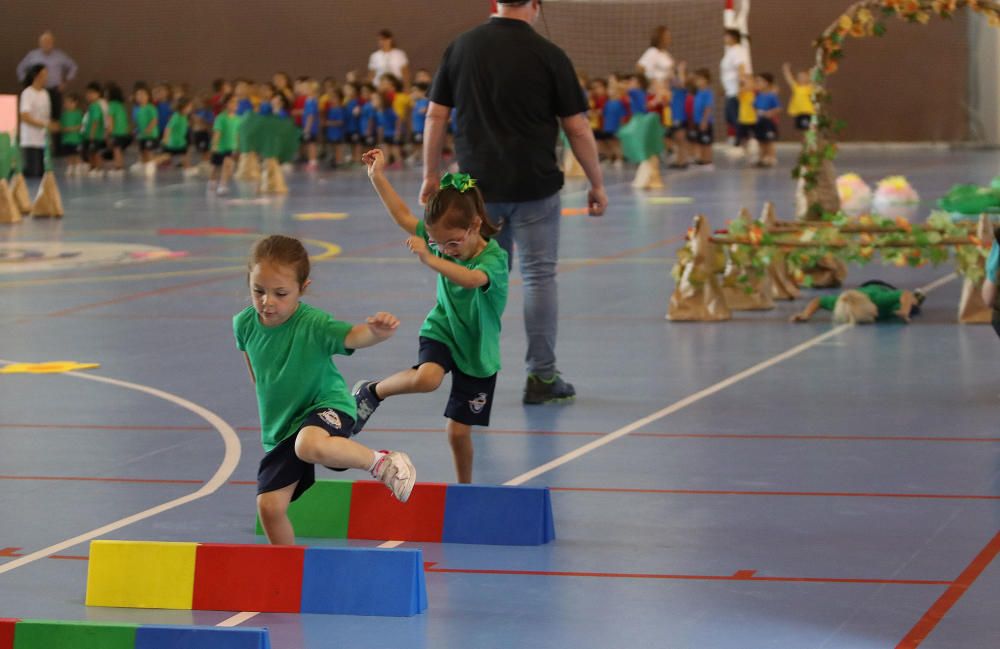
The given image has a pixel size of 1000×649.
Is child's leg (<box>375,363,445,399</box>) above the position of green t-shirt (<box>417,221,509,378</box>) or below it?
below

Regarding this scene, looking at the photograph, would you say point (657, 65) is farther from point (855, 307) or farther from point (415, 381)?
point (415, 381)

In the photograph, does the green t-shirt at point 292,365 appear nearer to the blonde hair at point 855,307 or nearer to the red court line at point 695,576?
the red court line at point 695,576

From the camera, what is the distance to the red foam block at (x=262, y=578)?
4.50 metres

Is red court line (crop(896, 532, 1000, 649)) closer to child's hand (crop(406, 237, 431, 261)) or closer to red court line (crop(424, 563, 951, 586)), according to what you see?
red court line (crop(424, 563, 951, 586))

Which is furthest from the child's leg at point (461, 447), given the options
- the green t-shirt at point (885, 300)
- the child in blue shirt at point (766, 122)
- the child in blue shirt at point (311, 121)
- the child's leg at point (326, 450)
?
the child in blue shirt at point (311, 121)

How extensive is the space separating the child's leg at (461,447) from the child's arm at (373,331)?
1060mm

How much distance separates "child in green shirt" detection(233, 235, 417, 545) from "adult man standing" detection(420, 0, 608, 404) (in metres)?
2.65

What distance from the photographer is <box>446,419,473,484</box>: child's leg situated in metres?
5.73

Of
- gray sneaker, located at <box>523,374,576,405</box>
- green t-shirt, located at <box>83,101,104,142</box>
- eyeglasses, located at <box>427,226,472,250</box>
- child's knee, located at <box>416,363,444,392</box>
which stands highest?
green t-shirt, located at <box>83,101,104,142</box>

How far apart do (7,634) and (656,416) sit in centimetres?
399

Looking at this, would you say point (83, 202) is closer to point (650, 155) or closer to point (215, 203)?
point (215, 203)

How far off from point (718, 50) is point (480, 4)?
5.01 meters

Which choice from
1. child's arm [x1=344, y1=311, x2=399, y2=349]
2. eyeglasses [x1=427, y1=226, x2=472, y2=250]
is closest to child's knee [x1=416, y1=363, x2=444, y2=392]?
eyeglasses [x1=427, y1=226, x2=472, y2=250]

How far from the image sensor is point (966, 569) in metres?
4.82
